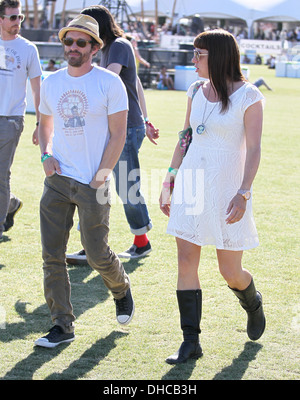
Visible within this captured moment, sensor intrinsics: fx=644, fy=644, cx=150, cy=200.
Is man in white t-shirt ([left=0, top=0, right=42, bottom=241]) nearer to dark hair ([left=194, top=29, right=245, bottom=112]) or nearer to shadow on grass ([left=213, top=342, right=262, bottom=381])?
dark hair ([left=194, top=29, right=245, bottom=112])

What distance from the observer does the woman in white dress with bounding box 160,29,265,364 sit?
3662 millimetres

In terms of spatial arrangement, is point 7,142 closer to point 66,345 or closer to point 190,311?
point 66,345

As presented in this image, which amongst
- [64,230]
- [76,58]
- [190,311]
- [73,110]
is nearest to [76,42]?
[76,58]

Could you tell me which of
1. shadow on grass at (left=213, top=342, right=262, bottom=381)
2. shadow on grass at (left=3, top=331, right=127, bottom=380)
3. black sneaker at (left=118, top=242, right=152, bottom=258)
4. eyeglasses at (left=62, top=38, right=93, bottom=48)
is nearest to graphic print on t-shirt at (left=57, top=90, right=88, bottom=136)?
eyeglasses at (left=62, top=38, right=93, bottom=48)

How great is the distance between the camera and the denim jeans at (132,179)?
223 inches

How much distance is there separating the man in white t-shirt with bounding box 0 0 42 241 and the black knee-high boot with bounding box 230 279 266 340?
246 cm

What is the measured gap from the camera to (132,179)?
5707 mm

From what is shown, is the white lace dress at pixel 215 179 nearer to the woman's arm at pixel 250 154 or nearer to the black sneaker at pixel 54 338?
the woman's arm at pixel 250 154

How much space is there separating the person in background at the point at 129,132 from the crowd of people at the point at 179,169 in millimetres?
1291

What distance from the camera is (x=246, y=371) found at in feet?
12.2

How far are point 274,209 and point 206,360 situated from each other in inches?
165

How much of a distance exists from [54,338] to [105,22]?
8.39ft

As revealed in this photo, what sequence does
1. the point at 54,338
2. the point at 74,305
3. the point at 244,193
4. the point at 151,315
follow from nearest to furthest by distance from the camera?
1. the point at 244,193
2. the point at 54,338
3. the point at 151,315
4. the point at 74,305

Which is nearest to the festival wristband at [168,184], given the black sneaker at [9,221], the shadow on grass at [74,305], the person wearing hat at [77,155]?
the person wearing hat at [77,155]
